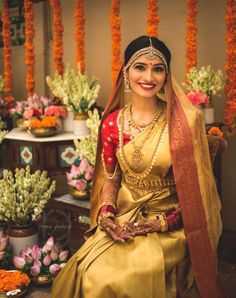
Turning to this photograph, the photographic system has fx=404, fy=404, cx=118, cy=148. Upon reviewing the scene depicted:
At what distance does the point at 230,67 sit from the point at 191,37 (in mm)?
466

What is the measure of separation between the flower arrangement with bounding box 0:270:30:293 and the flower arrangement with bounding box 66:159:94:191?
749 millimetres

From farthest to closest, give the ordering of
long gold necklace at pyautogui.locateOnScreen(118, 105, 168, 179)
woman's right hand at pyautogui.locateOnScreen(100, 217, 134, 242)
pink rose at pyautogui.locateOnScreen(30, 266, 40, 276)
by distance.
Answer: pink rose at pyautogui.locateOnScreen(30, 266, 40, 276) < long gold necklace at pyautogui.locateOnScreen(118, 105, 168, 179) < woman's right hand at pyautogui.locateOnScreen(100, 217, 134, 242)

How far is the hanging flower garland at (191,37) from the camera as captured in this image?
3479mm

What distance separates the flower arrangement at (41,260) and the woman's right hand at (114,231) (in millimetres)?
450

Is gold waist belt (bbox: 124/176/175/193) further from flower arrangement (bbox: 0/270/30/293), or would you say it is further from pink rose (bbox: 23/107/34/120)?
pink rose (bbox: 23/107/34/120)

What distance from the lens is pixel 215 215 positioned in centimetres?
178

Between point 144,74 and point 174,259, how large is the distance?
822 mm

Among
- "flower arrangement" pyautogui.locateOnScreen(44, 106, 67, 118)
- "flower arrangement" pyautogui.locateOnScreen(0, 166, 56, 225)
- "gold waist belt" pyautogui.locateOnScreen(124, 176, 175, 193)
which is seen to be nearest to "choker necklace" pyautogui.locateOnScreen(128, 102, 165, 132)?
"gold waist belt" pyautogui.locateOnScreen(124, 176, 175, 193)

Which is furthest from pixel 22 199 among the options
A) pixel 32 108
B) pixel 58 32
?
pixel 58 32

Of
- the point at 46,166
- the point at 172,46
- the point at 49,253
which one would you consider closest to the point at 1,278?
the point at 49,253

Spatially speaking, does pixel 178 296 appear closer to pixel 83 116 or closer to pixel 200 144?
pixel 200 144

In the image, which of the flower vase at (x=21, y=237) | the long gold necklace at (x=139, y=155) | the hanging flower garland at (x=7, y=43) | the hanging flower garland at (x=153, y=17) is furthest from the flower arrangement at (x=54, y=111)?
the long gold necklace at (x=139, y=155)

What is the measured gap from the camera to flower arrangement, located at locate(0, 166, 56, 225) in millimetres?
2215

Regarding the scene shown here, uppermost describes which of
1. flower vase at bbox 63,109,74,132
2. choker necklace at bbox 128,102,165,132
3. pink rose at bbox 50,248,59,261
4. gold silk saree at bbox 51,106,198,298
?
choker necklace at bbox 128,102,165,132
